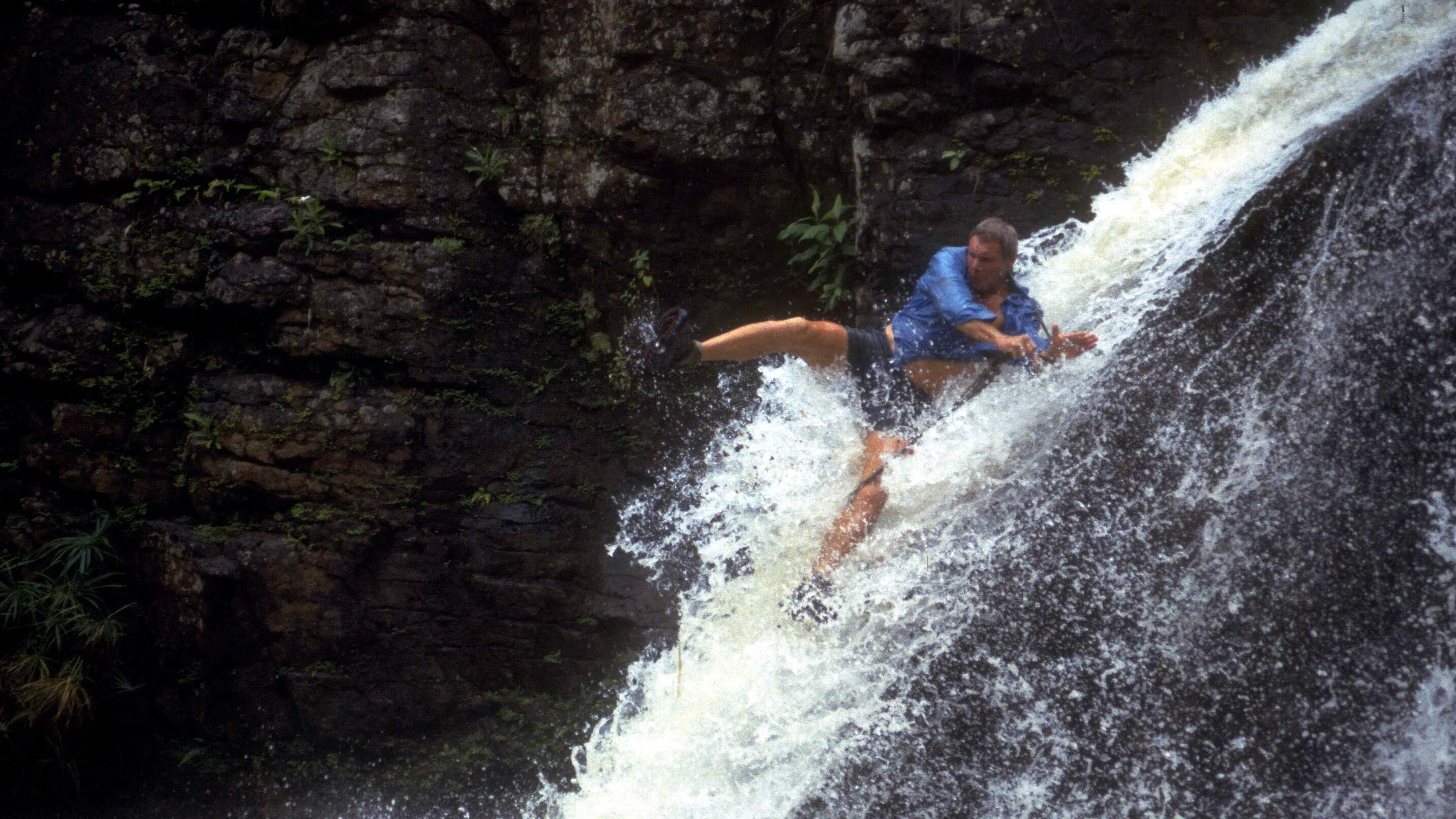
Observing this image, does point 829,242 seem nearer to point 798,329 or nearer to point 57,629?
point 798,329

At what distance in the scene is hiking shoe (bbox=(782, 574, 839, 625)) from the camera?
4.63 m

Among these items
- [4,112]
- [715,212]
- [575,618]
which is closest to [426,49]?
[715,212]

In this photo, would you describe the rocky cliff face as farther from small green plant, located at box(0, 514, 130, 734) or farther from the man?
the man

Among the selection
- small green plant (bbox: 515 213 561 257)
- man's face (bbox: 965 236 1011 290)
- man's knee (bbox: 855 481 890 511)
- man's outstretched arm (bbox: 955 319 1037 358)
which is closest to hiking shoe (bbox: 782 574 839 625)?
man's knee (bbox: 855 481 890 511)

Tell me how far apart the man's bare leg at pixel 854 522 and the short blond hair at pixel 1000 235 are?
3.52ft

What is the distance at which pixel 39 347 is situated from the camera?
652 cm

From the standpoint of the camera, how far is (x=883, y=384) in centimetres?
499

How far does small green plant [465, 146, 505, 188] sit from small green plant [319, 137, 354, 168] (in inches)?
30.1

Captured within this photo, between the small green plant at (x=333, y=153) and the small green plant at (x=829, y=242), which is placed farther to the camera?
the small green plant at (x=333, y=153)

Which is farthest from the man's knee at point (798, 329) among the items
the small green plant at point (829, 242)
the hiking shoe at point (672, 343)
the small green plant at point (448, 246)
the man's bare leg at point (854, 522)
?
the small green plant at point (448, 246)

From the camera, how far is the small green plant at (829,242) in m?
5.94

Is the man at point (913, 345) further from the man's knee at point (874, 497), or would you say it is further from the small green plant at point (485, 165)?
the small green plant at point (485, 165)

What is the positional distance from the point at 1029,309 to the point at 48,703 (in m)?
6.31

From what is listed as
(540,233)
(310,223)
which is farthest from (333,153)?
(540,233)
